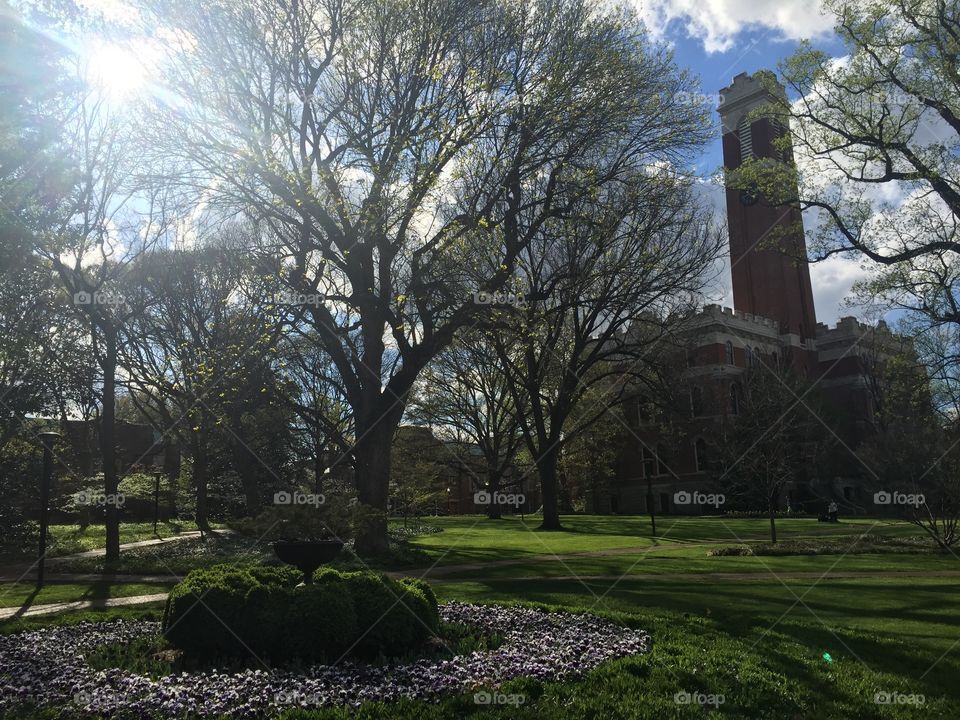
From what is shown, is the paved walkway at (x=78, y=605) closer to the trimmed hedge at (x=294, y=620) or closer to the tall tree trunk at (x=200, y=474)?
the trimmed hedge at (x=294, y=620)

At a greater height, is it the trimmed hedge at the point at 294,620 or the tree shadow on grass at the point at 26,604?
the trimmed hedge at the point at 294,620

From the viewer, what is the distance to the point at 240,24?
706 inches

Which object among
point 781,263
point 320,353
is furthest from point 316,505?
point 781,263

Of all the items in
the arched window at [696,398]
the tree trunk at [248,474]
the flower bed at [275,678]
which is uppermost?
the arched window at [696,398]

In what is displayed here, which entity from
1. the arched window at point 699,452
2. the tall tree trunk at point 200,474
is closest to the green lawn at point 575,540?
the tall tree trunk at point 200,474

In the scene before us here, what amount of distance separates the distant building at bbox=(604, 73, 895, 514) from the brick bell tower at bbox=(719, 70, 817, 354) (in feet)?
0.32

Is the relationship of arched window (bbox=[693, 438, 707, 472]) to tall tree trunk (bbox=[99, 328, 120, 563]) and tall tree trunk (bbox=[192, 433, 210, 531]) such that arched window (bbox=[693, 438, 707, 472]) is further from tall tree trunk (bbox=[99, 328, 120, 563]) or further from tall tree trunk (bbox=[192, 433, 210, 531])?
tall tree trunk (bbox=[99, 328, 120, 563])

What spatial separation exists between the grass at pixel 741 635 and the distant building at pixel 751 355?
35863 mm

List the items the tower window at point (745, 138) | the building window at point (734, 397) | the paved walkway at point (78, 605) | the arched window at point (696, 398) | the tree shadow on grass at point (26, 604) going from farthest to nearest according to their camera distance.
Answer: the tower window at point (745, 138), the building window at point (734, 397), the arched window at point (696, 398), the paved walkway at point (78, 605), the tree shadow on grass at point (26, 604)

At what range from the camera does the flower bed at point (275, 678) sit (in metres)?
6.59

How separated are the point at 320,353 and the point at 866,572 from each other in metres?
26.0

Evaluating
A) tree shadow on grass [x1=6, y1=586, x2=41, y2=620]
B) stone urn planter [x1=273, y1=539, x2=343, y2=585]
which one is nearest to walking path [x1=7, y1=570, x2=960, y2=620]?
tree shadow on grass [x1=6, y1=586, x2=41, y2=620]

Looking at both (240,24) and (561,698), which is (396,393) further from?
(561,698)

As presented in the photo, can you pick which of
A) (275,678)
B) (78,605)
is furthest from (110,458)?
(275,678)
